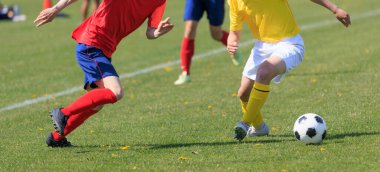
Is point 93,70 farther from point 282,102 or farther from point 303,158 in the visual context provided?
point 282,102

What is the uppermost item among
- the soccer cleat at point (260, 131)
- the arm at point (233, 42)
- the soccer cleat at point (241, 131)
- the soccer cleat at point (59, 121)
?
the arm at point (233, 42)

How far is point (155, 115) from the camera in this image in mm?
10008

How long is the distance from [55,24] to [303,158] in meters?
16.3

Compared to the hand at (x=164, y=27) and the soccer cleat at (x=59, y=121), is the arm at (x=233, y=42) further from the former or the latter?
the soccer cleat at (x=59, y=121)

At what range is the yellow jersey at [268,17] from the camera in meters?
8.12

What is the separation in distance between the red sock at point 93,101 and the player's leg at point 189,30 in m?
5.04

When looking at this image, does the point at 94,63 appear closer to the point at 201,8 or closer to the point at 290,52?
the point at 290,52

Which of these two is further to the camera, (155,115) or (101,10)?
(155,115)

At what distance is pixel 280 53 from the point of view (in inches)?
313

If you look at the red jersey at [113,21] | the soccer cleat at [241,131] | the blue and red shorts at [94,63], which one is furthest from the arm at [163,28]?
the soccer cleat at [241,131]

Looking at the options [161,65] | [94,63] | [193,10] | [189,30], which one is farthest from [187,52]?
[94,63]

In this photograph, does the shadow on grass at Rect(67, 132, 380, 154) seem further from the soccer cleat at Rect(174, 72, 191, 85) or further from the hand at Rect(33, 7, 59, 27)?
the soccer cleat at Rect(174, 72, 191, 85)

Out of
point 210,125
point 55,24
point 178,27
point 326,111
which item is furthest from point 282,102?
point 55,24

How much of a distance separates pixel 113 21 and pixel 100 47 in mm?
276
